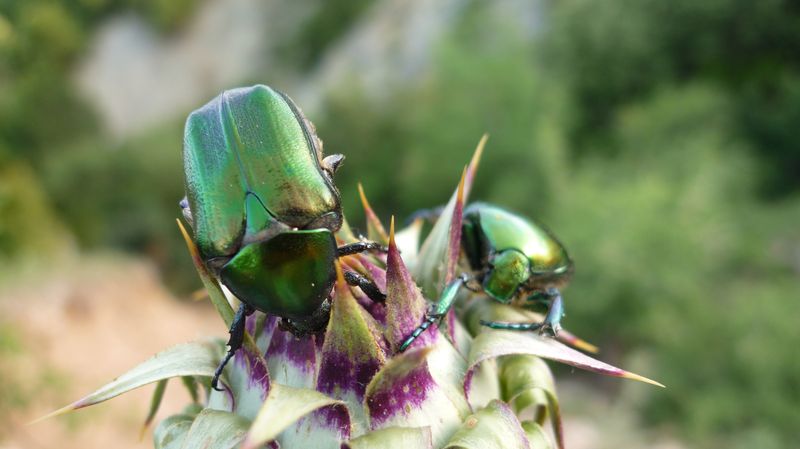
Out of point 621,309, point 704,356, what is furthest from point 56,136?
point 704,356

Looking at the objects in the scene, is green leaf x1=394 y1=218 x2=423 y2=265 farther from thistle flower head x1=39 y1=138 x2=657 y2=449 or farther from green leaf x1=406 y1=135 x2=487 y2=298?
thistle flower head x1=39 y1=138 x2=657 y2=449

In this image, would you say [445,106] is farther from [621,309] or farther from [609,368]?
[609,368]

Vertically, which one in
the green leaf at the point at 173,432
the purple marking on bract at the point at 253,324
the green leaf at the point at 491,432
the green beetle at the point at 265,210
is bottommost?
the green leaf at the point at 491,432

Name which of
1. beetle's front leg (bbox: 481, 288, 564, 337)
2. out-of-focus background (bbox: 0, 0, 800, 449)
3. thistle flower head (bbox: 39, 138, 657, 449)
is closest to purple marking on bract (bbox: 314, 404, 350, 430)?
thistle flower head (bbox: 39, 138, 657, 449)

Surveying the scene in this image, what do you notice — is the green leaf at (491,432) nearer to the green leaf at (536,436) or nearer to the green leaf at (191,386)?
the green leaf at (536,436)

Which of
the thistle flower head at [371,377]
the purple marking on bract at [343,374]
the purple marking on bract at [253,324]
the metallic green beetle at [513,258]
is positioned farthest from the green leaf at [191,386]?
the metallic green beetle at [513,258]
